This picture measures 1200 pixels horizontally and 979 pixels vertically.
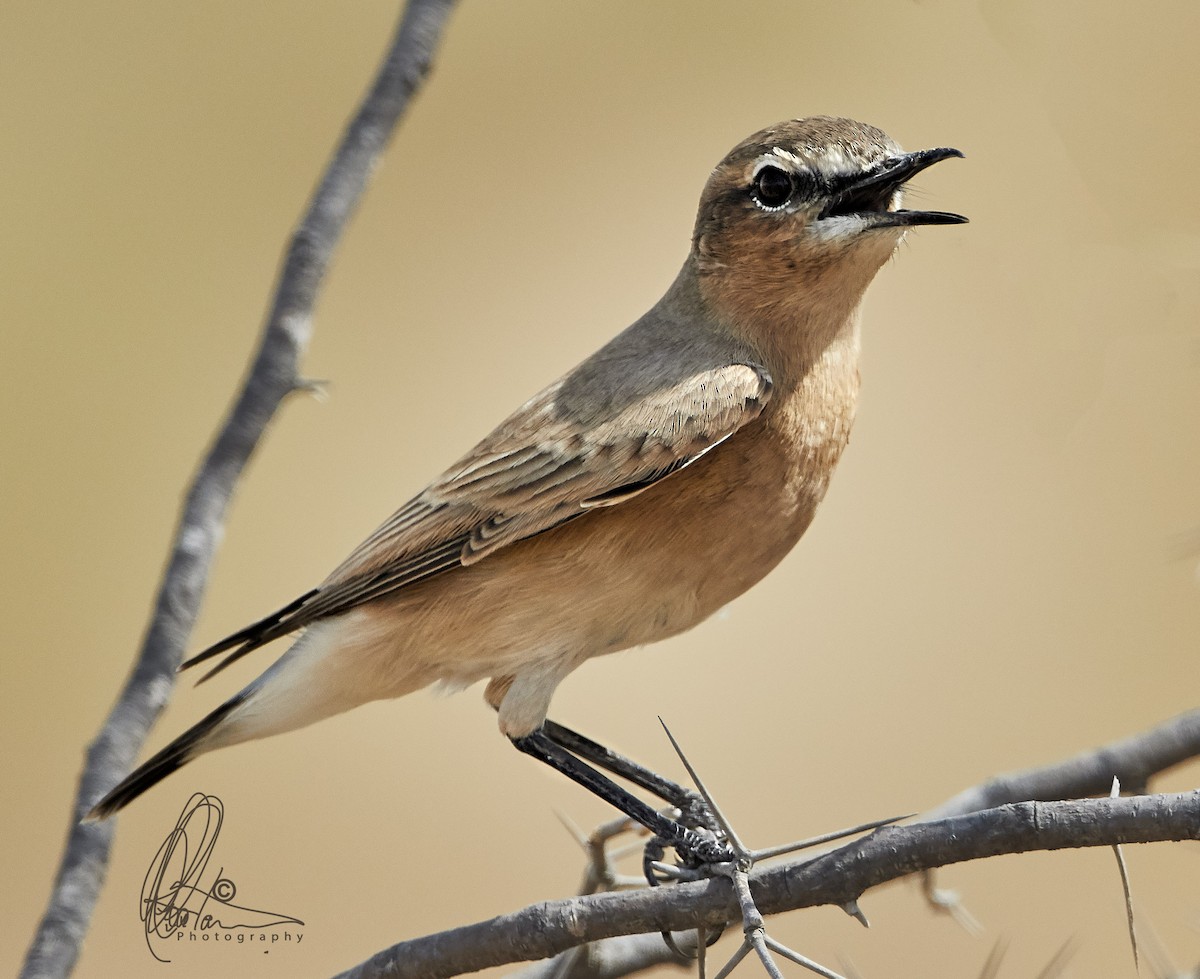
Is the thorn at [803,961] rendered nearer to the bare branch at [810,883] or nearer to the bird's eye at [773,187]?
the bare branch at [810,883]

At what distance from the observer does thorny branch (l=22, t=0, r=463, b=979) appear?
2717 mm

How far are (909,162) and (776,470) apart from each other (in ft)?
→ 2.57

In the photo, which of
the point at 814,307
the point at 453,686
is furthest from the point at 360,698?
the point at 814,307

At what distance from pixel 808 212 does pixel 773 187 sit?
131 millimetres

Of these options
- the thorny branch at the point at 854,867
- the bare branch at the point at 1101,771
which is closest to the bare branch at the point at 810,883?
the thorny branch at the point at 854,867

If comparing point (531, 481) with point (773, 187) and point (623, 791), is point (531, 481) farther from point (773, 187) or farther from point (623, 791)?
point (773, 187)

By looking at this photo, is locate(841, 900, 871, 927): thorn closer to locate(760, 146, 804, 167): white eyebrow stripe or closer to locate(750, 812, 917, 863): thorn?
locate(750, 812, 917, 863): thorn

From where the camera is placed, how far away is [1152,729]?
8.51 feet

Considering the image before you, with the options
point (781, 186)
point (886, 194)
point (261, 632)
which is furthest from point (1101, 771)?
point (261, 632)

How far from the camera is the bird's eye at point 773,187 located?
3.04 meters

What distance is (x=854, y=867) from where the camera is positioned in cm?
189

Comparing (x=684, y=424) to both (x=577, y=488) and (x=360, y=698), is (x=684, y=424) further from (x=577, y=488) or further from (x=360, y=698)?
(x=360, y=698)

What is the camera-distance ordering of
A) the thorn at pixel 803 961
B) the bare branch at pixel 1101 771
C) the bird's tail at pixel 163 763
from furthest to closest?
the bird's tail at pixel 163 763 → the bare branch at pixel 1101 771 → the thorn at pixel 803 961

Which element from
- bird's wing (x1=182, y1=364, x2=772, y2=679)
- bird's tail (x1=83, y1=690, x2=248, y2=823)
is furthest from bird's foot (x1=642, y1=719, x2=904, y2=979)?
bird's tail (x1=83, y1=690, x2=248, y2=823)
